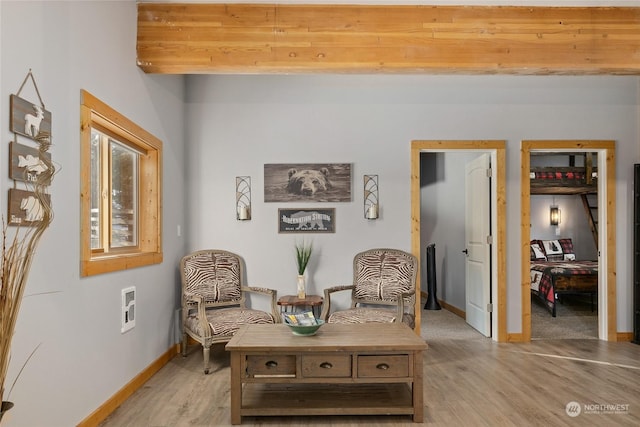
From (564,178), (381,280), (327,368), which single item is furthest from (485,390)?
(564,178)

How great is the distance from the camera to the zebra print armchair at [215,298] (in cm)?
372

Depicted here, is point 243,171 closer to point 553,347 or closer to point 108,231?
point 108,231

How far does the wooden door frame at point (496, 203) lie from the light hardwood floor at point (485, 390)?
1.09 ft

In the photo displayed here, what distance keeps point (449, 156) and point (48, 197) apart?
217 inches

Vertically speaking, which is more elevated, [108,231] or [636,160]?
[636,160]

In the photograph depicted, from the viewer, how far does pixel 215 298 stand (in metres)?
4.23

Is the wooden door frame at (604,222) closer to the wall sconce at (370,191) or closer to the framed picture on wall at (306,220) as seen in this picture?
the wall sconce at (370,191)

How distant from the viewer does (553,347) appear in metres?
4.41

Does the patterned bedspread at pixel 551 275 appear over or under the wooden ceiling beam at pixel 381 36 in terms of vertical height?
under

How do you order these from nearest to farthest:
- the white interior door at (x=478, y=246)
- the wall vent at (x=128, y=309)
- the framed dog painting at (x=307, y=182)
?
the wall vent at (x=128, y=309) → the framed dog painting at (x=307, y=182) → the white interior door at (x=478, y=246)

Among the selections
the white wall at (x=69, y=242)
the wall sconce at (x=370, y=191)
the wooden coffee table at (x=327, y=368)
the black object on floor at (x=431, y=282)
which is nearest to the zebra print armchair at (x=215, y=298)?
the white wall at (x=69, y=242)

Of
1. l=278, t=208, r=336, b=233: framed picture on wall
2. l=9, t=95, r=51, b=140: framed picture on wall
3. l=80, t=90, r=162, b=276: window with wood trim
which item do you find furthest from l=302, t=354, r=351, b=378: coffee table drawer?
l=278, t=208, r=336, b=233: framed picture on wall

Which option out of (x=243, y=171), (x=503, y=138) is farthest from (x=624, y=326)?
(x=243, y=171)

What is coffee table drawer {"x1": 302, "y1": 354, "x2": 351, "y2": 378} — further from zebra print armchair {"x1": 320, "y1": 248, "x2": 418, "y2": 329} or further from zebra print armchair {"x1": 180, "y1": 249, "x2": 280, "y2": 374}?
zebra print armchair {"x1": 320, "y1": 248, "x2": 418, "y2": 329}
